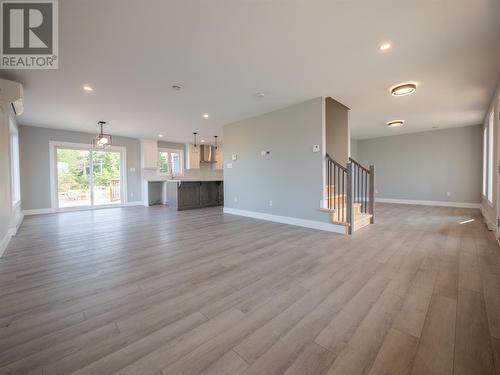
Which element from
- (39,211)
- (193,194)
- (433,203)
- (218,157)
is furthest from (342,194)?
(39,211)

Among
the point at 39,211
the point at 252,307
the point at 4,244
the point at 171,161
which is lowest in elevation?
the point at 252,307

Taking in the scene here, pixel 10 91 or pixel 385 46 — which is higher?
pixel 385 46

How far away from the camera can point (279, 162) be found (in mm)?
4805

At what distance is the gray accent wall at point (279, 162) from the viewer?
4203 mm

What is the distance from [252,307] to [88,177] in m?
7.74

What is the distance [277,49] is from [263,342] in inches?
114

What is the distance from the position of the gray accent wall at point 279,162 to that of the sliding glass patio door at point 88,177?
14.8ft

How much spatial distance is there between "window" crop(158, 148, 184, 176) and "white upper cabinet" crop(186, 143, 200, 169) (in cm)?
28

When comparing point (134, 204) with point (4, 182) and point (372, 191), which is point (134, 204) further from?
point (372, 191)

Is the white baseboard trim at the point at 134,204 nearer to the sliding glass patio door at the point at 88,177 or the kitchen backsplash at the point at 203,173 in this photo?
the sliding glass patio door at the point at 88,177

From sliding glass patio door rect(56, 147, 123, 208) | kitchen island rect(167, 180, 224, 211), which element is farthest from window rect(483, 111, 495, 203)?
sliding glass patio door rect(56, 147, 123, 208)

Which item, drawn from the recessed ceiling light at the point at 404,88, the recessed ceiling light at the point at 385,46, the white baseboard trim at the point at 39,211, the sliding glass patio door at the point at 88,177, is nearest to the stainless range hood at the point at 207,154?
the sliding glass patio door at the point at 88,177

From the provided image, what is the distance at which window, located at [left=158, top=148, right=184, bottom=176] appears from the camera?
29.4 feet

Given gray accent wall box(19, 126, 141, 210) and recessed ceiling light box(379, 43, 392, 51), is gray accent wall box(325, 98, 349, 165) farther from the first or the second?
gray accent wall box(19, 126, 141, 210)
